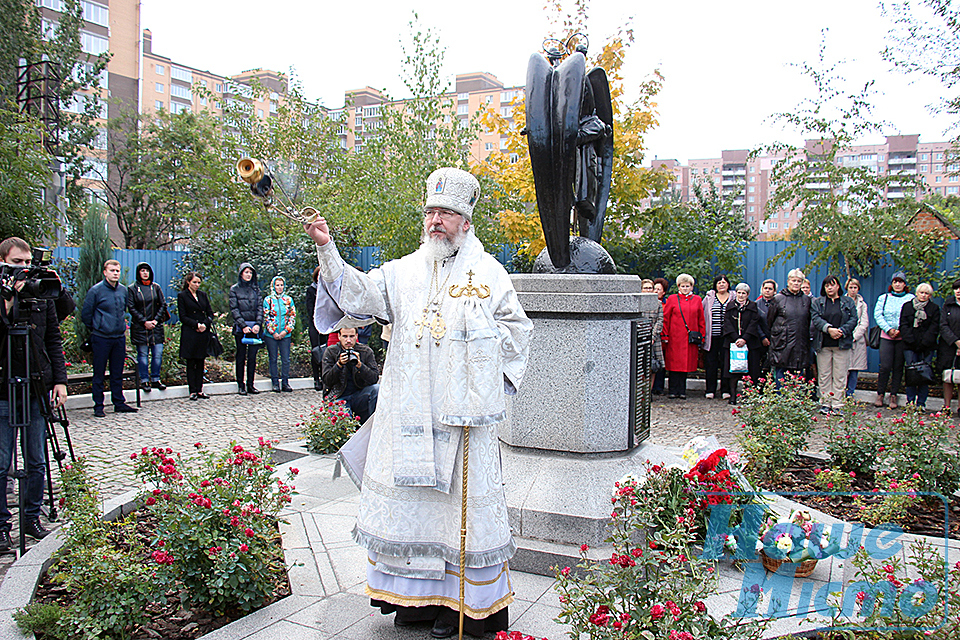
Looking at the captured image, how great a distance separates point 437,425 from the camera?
10.3ft

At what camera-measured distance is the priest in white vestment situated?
307cm

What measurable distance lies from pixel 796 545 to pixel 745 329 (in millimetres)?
6336

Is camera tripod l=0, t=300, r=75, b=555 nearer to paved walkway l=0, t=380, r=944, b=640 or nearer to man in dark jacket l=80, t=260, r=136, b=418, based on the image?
paved walkway l=0, t=380, r=944, b=640

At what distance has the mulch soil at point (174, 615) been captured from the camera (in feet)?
10.7

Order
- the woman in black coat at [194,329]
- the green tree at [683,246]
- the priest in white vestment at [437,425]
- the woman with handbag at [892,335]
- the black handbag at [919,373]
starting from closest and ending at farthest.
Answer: the priest in white vestment at [437,425], the black handbag at [919,373], the woman with handbag at [892,335], the woman in black coat at [194,329], the green tree at [683,246]

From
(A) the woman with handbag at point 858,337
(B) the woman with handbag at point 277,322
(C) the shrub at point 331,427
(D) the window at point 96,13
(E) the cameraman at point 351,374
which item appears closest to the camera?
(E) the cameraman at point 351,374

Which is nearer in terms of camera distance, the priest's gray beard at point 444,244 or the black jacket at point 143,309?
the priest's gray beard at point 444,244

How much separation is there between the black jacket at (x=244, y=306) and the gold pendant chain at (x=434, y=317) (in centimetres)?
763

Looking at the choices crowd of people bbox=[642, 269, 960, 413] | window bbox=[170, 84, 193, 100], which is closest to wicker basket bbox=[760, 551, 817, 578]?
crowd of people bbox=[642, 269, 960, 413]

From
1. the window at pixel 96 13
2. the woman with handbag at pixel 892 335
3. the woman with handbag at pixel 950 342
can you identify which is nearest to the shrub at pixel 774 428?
the woman with handbag at pixel 950 342

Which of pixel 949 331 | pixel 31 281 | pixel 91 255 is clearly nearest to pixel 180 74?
pixel 91 255

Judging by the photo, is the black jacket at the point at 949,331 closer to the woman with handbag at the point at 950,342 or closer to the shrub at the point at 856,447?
the woman with handbag at the point at 950,342

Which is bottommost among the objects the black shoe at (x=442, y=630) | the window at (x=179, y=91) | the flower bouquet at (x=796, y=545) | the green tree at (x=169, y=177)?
the black shoe at (x=442, y=630)

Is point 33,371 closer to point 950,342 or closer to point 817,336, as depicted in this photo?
point 817,336
